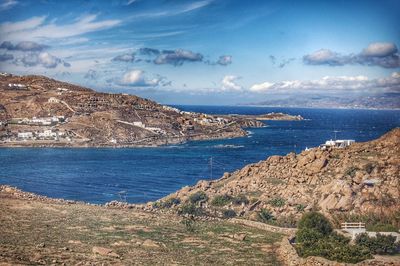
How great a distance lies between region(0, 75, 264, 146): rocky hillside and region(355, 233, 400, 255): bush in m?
99.0

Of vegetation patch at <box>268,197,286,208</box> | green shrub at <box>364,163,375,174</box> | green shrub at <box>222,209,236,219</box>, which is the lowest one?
green shrub at <box>222,209,236,219</box>

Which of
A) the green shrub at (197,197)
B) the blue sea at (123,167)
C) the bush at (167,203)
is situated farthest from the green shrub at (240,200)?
the blue sea at (123,167)

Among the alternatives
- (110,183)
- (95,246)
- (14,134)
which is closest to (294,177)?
(95,246)

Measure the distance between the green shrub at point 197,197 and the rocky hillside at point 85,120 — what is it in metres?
77.8

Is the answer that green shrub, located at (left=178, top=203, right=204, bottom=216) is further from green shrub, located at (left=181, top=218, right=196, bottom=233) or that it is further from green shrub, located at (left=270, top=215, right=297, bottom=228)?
green shrub, located at (left=270, top=215, right=297, bottom=228)

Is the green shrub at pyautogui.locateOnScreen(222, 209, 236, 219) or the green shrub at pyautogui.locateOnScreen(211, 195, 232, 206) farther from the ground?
the green shrub at pyautogui.locateOnScreen(211, 195, 232, 206)

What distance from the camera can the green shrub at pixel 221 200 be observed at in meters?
42.6

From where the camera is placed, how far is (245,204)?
41.5 m

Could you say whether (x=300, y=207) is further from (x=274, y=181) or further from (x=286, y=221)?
(x=274, y=181)

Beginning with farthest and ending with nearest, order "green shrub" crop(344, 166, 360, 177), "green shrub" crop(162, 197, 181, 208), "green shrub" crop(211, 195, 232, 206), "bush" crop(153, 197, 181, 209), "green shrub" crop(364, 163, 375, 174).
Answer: "green shrub" crop(162, 197, 181, 208) < "bush" crop(153, 197, 181, 209) < "green shrub" crop(211, 195, 232, 206) < "green shrub" crop(344, 166, 360, 177) < "green shrub" crop(364, 163, 375, 174)

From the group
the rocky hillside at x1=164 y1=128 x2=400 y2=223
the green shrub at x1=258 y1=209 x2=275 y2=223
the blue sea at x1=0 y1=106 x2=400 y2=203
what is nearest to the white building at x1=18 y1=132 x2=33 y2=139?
the blue sea at x1=0 y1=106 x2=400 y2=203

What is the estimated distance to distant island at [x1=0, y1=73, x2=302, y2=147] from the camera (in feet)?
402

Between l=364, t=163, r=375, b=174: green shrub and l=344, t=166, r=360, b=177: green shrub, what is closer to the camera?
l=364, t=163, r=375, b=174: green shrub

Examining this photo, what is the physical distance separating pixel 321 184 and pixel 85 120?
100 meters
